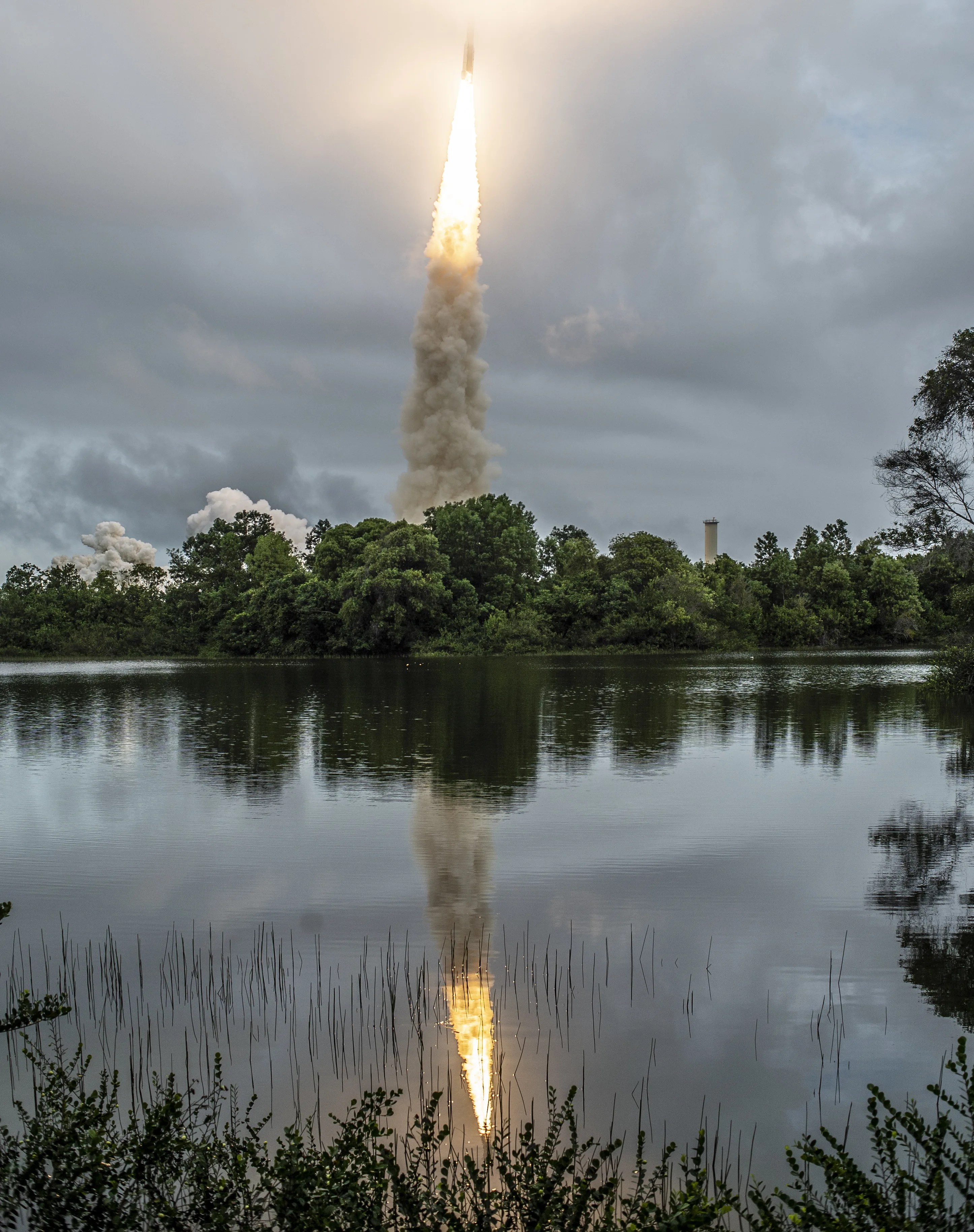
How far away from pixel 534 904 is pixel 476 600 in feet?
243

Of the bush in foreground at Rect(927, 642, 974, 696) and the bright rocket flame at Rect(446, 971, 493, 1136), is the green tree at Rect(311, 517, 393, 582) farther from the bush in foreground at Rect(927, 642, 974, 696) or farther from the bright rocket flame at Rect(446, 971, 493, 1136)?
the bright rocket flame at Rect(446, 971, 493, 1136)

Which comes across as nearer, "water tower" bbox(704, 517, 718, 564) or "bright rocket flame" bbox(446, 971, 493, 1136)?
"bright rocket flame" bbox(446, 971, 493, 1136)

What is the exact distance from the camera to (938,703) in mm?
36094

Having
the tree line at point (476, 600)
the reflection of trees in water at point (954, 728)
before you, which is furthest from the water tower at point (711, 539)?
the reflection of trees in water at point (954, 728)

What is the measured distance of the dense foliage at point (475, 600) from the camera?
8281 centimetres

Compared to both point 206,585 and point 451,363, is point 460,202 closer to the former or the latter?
point 451,363

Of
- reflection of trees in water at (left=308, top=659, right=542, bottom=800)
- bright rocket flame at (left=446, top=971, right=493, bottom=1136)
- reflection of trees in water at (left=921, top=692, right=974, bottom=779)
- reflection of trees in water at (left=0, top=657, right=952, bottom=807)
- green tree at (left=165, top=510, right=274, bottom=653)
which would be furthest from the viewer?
green tree at (left=165, top=510, right=274, bottom=653)

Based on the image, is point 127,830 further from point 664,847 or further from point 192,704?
point 192,704

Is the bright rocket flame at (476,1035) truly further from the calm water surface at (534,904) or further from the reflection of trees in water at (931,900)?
the reflection of trees in water at (931,900)

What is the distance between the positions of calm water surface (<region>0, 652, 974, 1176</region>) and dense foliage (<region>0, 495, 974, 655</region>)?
174 feet

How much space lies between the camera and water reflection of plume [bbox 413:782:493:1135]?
774 centimetres

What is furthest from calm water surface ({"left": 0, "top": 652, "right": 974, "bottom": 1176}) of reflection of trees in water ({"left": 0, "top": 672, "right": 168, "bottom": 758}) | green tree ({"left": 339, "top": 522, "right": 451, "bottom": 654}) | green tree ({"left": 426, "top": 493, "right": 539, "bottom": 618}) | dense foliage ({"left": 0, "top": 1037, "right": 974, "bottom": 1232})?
green tree ({"left": 426, "top": 493, "right": 539, "bottom": 618})

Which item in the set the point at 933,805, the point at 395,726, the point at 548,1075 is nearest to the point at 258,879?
the point at 548,1075

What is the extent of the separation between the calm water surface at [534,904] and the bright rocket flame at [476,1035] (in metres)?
0.03
